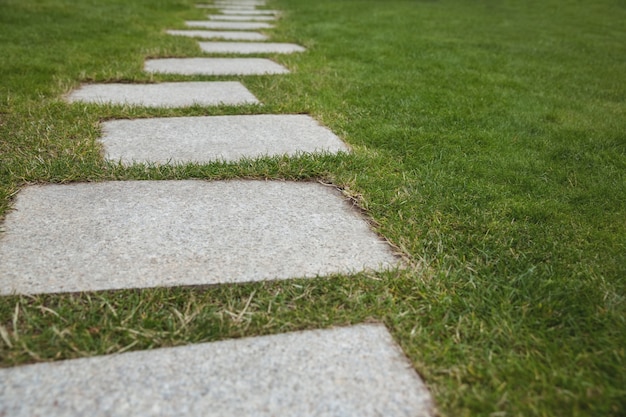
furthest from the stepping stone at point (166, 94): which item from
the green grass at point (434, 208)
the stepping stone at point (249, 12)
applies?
the stepping stone at point (249, 12)

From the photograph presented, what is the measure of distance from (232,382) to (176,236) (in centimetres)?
59

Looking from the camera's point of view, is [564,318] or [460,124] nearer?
[564,318]

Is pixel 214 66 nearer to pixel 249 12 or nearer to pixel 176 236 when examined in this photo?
pixel 176 236

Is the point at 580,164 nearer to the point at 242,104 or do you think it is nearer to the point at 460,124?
the point at 460,124

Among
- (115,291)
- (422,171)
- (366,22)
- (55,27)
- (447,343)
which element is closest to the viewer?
(447,343)

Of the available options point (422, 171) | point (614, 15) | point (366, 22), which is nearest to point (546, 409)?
point (422, 171)

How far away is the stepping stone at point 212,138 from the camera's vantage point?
2049mm

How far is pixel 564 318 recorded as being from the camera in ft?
3.99

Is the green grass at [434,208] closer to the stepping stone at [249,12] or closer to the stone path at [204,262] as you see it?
the stone path at [204,262]

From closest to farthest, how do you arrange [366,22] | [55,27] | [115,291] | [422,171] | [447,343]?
[447,343] → [115,291] → [422,171] → [55,27] → [366,22]

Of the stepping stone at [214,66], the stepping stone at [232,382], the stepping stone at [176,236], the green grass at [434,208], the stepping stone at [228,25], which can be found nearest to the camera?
the stepping stone at [232,382]

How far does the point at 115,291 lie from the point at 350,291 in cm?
56

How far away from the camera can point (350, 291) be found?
1.28 metres

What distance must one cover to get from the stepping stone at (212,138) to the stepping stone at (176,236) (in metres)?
0.27
